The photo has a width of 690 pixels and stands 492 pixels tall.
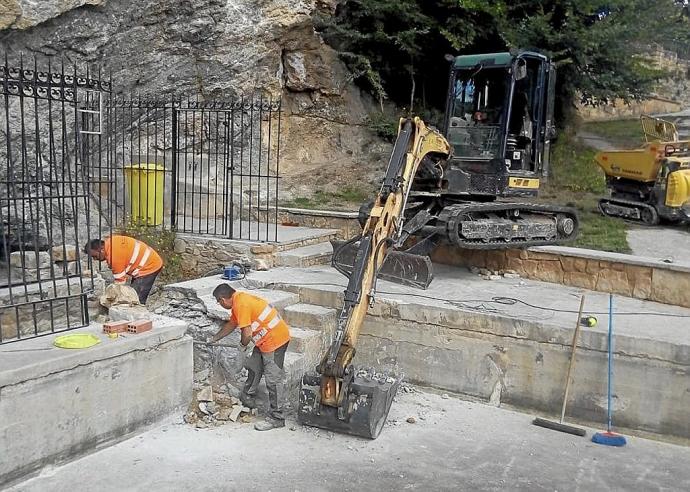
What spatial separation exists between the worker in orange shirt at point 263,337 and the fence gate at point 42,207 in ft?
4.24

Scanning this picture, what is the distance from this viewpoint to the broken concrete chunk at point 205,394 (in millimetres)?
6664

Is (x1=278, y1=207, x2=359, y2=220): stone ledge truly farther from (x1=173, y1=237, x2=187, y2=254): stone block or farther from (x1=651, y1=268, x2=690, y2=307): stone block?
(x1=651, y1=268, x2=690, y2=307): stone block

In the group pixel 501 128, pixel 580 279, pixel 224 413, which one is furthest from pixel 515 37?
pixel 224 413

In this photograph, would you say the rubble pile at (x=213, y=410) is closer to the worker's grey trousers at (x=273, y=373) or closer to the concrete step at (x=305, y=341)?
the worker's grey trousers at (x=273, y=373)

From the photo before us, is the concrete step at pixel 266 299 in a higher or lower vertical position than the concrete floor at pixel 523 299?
lower

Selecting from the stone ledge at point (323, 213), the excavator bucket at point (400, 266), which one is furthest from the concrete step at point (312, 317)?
the stone ledge at point (323, 213)

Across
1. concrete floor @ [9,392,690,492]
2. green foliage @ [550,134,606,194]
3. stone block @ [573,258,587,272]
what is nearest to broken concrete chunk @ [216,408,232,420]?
concrete floor @ [9,392,690,492]

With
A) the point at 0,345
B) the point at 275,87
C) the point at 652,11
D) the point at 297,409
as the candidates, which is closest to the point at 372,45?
the point at 275,87

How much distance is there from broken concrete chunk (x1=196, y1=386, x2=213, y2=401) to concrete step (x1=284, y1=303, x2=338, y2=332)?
1.45m

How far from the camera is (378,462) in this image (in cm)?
575

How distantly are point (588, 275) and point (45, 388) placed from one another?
22.3 ft

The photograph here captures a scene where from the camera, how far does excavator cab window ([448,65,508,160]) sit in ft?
30.7

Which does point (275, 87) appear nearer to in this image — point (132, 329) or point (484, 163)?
point (484, 163)

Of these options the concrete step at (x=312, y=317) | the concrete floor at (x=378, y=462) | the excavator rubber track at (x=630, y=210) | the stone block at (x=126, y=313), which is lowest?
the concrete floor at (x=378, y=462)
